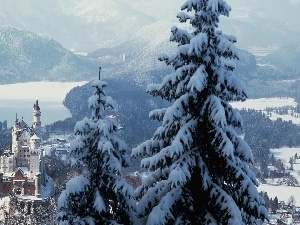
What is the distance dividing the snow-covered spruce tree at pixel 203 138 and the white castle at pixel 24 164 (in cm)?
4777

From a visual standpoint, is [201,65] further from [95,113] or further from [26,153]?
[26,153]

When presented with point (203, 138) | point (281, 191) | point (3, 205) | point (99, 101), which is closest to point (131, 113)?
point (281, 191)

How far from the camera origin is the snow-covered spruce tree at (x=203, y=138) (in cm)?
1116

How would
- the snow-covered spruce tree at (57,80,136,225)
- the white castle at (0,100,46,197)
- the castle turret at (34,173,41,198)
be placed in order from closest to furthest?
the snow-covered spruce tree at (57,80,136,225), the castle turret at (34,173,41,198), the white castle at (0,100,46,197)

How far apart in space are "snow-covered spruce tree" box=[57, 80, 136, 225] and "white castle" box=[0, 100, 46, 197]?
1845 inches

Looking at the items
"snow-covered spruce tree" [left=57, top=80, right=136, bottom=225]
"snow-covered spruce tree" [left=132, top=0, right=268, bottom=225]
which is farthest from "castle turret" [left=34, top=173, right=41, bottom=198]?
"snow-covered spruce tree" [left=132, top=0, right=268, bottom=225]

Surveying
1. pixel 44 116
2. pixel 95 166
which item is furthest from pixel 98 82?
pixel 44 116

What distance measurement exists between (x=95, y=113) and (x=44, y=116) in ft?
515

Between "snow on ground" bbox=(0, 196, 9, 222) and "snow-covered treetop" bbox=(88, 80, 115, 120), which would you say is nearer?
"snow-covered treetop" bbox=(88, 80, 115, 120)

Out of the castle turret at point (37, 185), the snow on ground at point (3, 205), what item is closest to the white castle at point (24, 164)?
the castle turret at point (37, 185)

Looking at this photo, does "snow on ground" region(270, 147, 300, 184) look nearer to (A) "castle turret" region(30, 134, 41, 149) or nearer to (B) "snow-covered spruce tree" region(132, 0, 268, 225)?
(A) "castle turret" region(30, 134, 41, 149)

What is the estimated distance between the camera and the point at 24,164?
208ft

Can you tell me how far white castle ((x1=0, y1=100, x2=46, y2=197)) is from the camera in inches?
2306

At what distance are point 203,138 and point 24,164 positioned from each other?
179ft
